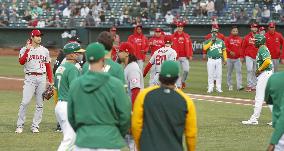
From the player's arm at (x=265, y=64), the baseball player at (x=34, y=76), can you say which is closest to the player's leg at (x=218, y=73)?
the player's arm at (x=265, y=64)

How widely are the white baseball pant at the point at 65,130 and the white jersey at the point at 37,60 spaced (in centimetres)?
382

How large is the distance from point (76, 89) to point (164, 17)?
34.1 meters

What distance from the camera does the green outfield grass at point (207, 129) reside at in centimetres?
1326

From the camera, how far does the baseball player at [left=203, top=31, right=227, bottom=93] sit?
23486 mm

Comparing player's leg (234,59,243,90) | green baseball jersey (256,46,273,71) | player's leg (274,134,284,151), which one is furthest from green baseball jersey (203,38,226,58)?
player's leg (274,134,284,151)

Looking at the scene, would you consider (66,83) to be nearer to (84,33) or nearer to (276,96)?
(276,96)

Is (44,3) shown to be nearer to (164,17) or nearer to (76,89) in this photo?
(164,17)

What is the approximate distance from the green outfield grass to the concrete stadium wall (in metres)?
14.2

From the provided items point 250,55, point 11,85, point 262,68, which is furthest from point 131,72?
point 11,85

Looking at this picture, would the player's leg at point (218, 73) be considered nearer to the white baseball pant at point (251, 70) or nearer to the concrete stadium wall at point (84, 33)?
the white baseball pant at point (251, 70)

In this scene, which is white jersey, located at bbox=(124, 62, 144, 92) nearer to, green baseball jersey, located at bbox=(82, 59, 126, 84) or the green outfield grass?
green baseball jersey, located at bbox=(82, 59, 126, 84)

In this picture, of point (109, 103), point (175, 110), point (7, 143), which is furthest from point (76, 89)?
point (7, 143)

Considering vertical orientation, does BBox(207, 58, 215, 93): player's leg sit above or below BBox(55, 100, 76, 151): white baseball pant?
below

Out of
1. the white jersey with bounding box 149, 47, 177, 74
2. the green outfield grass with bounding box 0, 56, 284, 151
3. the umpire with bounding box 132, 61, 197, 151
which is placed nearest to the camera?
the umpire with bounding box 132, 61, 197, 151
